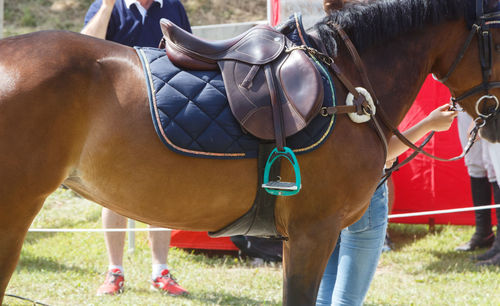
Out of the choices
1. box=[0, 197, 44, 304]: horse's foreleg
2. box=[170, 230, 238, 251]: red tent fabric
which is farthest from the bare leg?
box=[0, 197, 44, 304]: horse's foreleg

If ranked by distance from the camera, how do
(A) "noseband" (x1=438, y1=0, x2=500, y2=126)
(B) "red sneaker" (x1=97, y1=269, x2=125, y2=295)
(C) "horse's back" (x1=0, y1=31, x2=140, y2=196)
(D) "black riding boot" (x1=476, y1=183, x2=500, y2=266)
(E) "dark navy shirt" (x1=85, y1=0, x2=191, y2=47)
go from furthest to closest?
1. (D) "black riding boot" (x1=476, y1=183, x2=500, y2=266)
2. (B) "red sneaker" (x1=97, y1=269, x2=125, y2=295)
3. (E) "dark navy shirt" (x1=85, y1=0, x2=191, y2=47)
4. (A) "noseband" (x1=438, y1=0, x2=500, y2=126)
5. (C) "horse's back" (x1=0, y1=31, x2=140, y2=196)

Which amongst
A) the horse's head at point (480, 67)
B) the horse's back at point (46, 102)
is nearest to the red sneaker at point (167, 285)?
the horse's back at point (46, 102)

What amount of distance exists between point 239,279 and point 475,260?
7.17 ft

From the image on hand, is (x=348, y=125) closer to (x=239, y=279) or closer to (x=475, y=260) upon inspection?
(x=239, y=279)

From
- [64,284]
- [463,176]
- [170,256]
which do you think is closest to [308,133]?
[64,284]

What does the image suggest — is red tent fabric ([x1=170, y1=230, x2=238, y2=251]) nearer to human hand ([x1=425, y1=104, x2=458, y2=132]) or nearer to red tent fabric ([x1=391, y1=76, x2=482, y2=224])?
red tent fabric ([x1=391, y1=76, x2=482, y2=224])

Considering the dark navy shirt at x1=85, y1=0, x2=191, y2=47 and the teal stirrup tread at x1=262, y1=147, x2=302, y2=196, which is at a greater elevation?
the dark navy shirt at x1=85, y1=0, x2=191, y2=47

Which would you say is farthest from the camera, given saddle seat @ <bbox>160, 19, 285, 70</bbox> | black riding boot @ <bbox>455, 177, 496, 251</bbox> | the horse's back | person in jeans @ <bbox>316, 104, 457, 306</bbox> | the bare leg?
black riding boot @ <bbox>455, 177, 496, 251</bbox>

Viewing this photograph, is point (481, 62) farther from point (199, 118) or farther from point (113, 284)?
point (113, 284)

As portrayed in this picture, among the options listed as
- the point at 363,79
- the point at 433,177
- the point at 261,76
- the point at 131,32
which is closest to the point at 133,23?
the point at 131,32

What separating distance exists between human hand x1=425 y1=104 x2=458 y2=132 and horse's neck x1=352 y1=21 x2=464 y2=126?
0.30 metres

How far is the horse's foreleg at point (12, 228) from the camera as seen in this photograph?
180 cm

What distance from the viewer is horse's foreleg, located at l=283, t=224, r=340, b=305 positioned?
2088 mm

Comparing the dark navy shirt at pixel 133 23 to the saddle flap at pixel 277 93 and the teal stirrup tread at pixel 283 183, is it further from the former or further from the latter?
the teal stirrup tread at pixel 283 183
